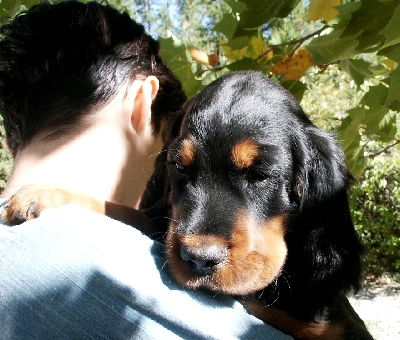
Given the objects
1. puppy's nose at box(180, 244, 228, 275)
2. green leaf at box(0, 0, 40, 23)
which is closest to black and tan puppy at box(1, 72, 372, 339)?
puppy's nose at box(180, 244, 228, 275)

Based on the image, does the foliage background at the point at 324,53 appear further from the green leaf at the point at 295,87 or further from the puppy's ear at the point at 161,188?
the puppy's ear at the point at 161,188

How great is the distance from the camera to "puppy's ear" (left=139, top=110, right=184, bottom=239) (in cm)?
249

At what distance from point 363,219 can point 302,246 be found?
9.20 metres

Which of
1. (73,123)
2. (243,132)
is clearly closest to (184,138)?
(243,132)

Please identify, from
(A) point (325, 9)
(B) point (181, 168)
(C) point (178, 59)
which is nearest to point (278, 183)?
(B) point (181, 168)

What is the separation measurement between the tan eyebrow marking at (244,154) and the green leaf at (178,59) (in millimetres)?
846

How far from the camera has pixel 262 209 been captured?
216 cm

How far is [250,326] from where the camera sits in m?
1.89

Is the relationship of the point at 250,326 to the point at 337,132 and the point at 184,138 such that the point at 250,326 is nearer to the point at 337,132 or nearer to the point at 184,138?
the point at 184,138

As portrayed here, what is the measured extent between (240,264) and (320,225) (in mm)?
572

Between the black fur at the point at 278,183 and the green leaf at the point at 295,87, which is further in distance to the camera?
the green leaf at the point at 295,87

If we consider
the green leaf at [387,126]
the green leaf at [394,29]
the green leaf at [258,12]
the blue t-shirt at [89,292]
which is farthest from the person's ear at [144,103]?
the green leaf at [387,126]

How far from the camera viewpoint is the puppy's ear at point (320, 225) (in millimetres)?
2324

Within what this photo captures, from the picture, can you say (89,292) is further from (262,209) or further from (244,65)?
(244,65)
